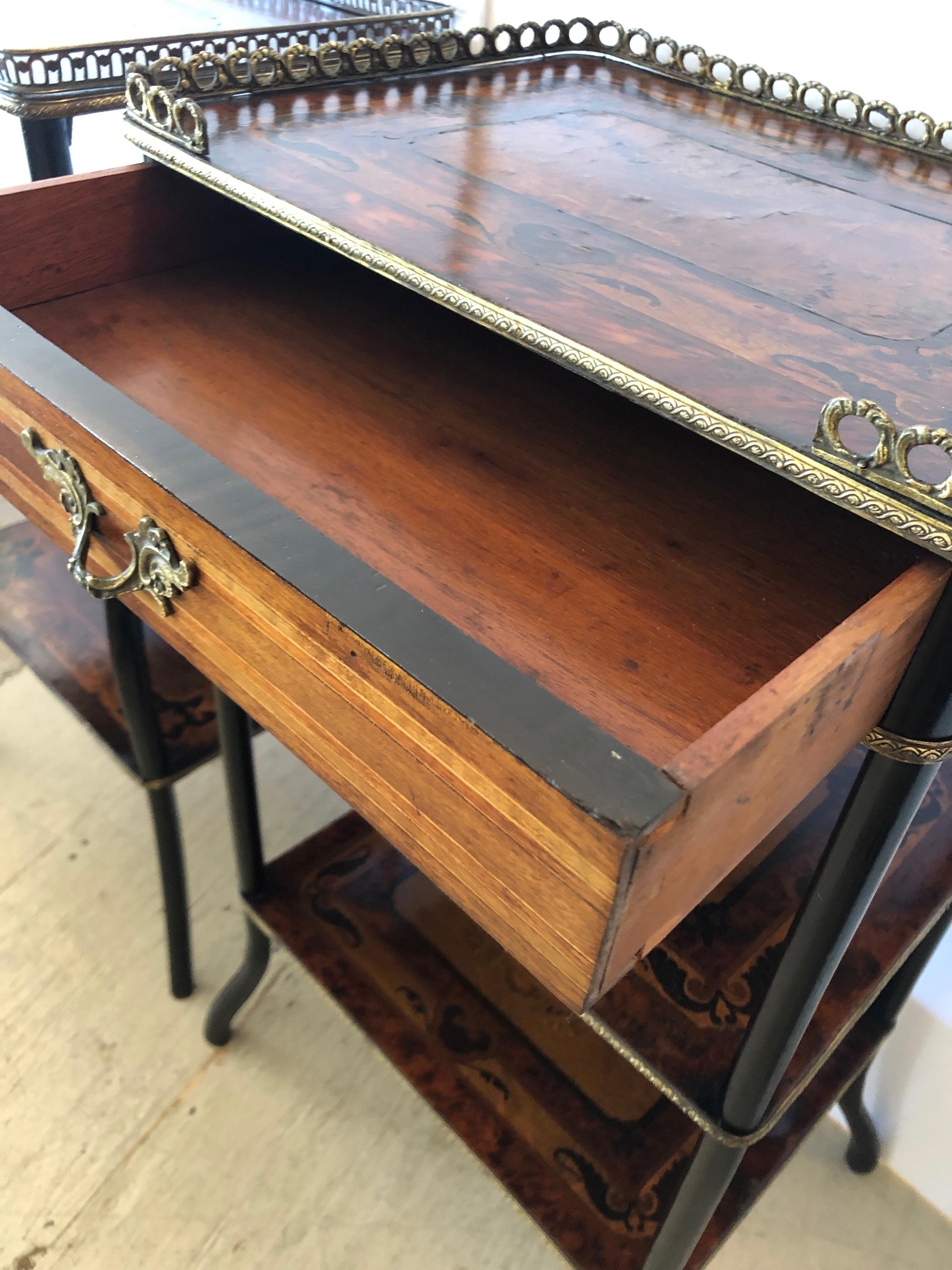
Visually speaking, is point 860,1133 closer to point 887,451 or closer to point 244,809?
point 244,809

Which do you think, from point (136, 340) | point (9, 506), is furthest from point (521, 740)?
point (9, 506)

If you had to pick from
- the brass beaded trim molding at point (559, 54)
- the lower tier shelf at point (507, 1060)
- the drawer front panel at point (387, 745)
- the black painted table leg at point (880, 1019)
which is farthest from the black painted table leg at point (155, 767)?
the black painted table leg at point (880, 1019)

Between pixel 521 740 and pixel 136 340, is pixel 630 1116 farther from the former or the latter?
pixel 136 340

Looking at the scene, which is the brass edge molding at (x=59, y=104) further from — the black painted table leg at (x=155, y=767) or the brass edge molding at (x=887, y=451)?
the brass edge molding at (x=887, y=451)

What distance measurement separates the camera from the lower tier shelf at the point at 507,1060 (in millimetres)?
646

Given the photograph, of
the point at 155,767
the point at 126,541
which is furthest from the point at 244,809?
the point at 126,541

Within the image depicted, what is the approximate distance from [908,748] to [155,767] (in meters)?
0.58

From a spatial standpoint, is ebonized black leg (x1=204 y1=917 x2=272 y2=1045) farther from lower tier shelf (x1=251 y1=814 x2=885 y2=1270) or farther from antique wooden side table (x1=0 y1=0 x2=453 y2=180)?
antique wooden side table (x1=0 y1=0 x2=453 y2=180)

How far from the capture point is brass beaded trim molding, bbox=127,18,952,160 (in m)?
0.71

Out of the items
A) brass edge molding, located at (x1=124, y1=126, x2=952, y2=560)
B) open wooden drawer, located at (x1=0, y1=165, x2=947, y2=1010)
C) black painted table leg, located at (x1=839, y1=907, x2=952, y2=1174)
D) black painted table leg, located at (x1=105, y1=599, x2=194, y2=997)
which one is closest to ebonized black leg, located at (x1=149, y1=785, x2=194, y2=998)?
black painted table leg, located at (x1=105, y1=599, x2=194, y2=997)

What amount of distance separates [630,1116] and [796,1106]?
0.38 feet

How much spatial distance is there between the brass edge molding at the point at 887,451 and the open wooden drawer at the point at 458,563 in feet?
0.11

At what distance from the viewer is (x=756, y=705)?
31 cm

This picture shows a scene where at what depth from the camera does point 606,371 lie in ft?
1.41
